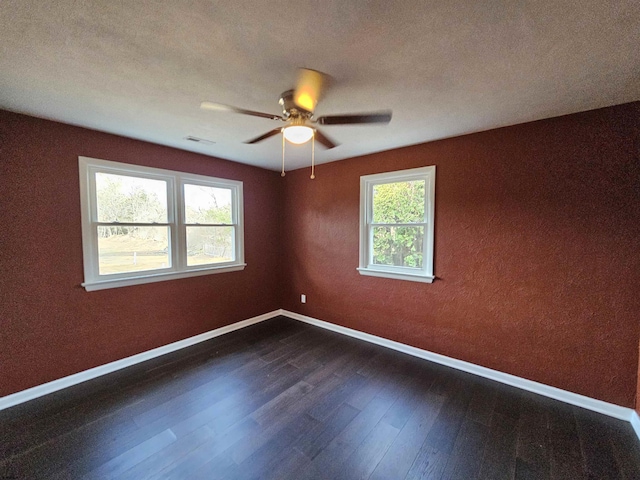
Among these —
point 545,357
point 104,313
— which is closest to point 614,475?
point 545,357

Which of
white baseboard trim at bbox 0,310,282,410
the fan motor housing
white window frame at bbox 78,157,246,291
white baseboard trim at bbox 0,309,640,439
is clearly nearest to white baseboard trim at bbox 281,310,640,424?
white baseboard trim at bbox 0,309,640,439

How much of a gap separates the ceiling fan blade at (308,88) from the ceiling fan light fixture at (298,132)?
0.20 meters

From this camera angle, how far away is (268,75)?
5.23 ft

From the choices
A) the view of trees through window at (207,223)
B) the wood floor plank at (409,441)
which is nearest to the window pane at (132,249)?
the view of trees through window at (207,223)

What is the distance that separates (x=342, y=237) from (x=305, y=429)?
2315 millimetres

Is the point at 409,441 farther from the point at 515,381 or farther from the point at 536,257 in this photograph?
the point at 536,257

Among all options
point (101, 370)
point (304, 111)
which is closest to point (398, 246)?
point (304, 111)

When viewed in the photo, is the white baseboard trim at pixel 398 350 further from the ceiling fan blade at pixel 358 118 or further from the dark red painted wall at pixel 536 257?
the ceiling fan blade at pixel 358 118

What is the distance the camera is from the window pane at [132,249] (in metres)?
2.64

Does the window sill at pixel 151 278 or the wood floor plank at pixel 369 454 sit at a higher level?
the window sill at pixel 151 278

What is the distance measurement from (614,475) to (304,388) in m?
2.12

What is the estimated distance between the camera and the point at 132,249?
2.84 metres

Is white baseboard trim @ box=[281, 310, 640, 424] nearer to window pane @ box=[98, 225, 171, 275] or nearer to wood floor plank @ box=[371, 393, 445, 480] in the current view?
wood floor plank @ box=[371, 393, 445, 480]

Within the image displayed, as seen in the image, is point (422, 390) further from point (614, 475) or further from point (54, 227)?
point (54, 227)
